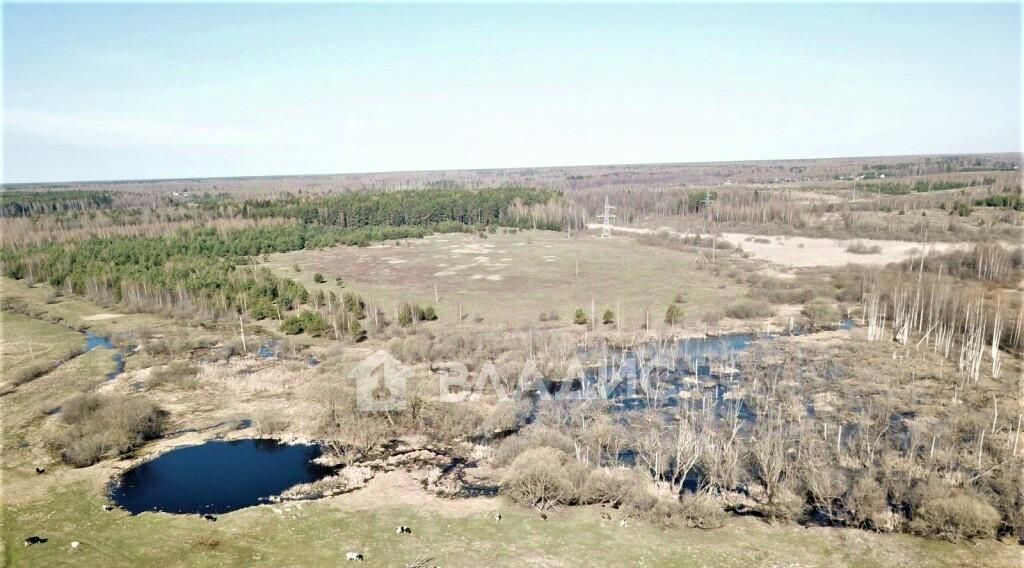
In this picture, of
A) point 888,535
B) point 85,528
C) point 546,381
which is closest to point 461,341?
point 546,381

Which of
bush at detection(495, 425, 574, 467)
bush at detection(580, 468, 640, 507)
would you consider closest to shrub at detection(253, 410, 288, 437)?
bush at detection(495, 425, 574, 467)

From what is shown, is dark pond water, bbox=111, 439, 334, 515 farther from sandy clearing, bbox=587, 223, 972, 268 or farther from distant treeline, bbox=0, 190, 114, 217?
distant treeline, bbox=0, 190, 114, 217

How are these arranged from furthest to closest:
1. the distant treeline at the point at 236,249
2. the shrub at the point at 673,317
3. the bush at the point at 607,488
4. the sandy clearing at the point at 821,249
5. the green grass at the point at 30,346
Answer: the sandy clearing at the point at 821,249
the distant treeline at the point at 236,249
the shrub at the point at 673,317
the green grass at the point at 30,346
the bush at the point at 607,488

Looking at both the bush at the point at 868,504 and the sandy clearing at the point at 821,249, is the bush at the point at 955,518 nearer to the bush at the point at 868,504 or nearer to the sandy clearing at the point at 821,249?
the bush at the point at 868,504

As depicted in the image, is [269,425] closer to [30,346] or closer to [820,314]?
[30,346]

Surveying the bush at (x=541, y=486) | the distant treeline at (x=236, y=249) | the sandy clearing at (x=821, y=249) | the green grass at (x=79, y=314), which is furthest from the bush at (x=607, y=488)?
the sandy clearing at (x=821, y=249)
